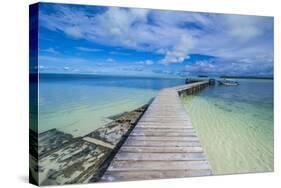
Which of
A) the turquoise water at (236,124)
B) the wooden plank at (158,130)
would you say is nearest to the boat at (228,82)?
the turquoise water at (236,124)

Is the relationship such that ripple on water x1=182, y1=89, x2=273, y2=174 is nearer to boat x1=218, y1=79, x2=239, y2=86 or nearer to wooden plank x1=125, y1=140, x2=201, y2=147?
boat x1=218, y1=79, x2=239, y2=86

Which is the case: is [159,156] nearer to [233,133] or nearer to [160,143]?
[160,143]

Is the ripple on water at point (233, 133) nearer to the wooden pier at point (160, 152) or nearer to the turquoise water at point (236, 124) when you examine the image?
the turquoise water at point (236, 124)

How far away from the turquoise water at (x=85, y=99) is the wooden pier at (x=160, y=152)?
1.22 ft

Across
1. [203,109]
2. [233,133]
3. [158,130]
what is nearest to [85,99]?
[158,130]

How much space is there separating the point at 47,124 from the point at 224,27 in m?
2.83

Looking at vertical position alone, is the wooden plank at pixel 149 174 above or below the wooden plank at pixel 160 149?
below

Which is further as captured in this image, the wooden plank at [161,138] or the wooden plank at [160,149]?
the wooden plank at [161,138]

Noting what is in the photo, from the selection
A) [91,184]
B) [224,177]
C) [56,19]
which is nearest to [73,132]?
[91,184]

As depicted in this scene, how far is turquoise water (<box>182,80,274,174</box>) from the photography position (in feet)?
16.3

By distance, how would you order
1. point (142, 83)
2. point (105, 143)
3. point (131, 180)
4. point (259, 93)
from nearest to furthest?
point (131, 180), point (105, 143), point (142, 83), point (259, 93)

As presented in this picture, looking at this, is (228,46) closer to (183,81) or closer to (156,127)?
(183,81)

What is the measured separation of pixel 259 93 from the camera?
5.30 metres

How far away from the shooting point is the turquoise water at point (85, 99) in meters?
4.21
